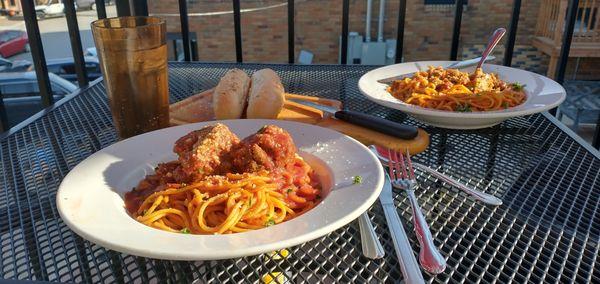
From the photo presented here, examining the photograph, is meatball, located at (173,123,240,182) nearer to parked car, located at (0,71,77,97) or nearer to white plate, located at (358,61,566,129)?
white plate, located at (358,61,566,129)

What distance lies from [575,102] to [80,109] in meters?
11.4

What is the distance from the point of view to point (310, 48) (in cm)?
1130

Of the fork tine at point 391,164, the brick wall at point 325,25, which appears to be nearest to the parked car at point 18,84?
the brick wall at point 325,25

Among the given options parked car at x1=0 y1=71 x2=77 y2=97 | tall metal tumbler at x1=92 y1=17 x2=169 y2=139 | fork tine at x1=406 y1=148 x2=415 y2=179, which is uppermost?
tall metal tumbler at x1=92 y1=17 x2=169 y2=139

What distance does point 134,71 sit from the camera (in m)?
1.16

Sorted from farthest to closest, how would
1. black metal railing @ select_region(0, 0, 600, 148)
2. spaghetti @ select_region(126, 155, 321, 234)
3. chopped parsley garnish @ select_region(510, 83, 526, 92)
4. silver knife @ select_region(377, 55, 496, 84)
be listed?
black metal railing @ select_region(0, 0, 600, 148) < silver knife @ select_region(377, 55, 496, 84) < chopped parsley garnish @ select_region(510, 83, 526, 92) < spaghetti @ select_region(126, 155, 321, 234)

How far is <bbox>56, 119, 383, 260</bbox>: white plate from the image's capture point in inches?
26.0

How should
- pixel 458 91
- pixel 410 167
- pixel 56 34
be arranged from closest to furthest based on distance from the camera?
pixel 410 167 < pixel 458 91 < pixel 56 34

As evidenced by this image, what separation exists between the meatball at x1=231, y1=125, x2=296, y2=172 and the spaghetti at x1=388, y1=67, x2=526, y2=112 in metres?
0.58

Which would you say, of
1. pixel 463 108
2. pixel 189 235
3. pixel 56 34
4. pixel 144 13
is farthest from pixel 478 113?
pixel 56 34

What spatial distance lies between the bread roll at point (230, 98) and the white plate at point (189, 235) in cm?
13

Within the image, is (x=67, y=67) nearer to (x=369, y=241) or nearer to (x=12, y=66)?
(x=12, y=66)

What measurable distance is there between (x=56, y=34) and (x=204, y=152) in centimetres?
2165

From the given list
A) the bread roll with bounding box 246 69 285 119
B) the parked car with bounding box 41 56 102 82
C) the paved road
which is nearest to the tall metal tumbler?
A: the bread roll with bounding box 246 69 285 119
